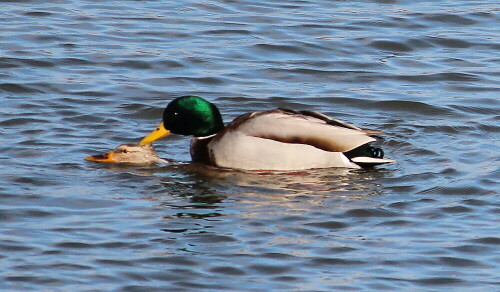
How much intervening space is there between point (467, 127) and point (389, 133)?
2.30ft

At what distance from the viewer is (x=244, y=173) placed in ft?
37.2

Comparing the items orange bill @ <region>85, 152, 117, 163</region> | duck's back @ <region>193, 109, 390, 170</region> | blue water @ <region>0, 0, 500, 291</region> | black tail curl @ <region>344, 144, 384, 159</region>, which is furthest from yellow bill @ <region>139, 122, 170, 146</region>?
black tail curl @ <region>344, 144, 384, 159</region>

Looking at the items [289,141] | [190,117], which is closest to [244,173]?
[289,141]

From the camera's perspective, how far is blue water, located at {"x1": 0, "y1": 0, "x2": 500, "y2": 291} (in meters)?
8.70

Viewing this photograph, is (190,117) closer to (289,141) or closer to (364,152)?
(289,141)

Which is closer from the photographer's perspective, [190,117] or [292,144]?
[292,144]

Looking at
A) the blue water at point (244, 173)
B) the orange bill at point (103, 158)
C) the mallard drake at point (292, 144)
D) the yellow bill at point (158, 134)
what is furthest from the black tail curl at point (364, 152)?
the orange bill at point (103, 158)

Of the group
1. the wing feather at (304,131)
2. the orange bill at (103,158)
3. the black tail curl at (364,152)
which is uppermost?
the wing feather at (304,131)

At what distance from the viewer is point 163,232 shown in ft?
30.9

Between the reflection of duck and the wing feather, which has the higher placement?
the wing feather

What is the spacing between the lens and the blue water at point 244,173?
28.5 ft

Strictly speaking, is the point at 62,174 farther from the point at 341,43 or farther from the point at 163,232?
the point at 341,43

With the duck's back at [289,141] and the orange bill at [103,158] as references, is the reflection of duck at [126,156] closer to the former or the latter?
the orange bill at [103,158]

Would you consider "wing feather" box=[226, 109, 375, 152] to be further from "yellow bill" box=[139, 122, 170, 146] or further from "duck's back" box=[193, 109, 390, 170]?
"yellow bill" box=[139, 122, 170, 146]
